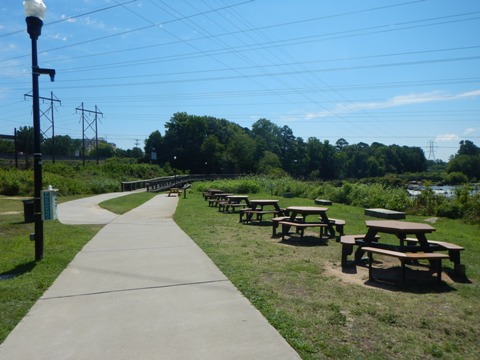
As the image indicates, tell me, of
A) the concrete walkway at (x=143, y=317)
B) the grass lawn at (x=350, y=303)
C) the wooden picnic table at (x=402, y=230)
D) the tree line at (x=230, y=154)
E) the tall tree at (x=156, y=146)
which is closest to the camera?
the concrete walkway at (x=143, y=317)

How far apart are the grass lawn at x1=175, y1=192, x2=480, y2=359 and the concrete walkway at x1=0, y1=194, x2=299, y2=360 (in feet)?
1.08

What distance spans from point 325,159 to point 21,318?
369 feet

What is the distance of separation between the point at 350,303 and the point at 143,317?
2.52 metres

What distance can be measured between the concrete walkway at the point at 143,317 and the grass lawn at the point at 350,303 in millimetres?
329

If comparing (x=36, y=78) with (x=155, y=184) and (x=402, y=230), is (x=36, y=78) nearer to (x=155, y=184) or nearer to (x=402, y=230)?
(x=402, y=230)

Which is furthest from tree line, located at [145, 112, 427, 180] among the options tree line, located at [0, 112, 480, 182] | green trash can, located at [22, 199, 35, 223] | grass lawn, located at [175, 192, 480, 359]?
grass lawn, located at [175, 192, 480, 359]

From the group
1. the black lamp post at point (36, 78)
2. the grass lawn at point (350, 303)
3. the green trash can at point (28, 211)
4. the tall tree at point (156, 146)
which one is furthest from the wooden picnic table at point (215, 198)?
the tall tree at point (156, 146)

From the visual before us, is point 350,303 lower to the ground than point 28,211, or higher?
lower

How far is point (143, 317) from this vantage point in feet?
14.5

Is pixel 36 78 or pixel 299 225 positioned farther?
pixel 299 225

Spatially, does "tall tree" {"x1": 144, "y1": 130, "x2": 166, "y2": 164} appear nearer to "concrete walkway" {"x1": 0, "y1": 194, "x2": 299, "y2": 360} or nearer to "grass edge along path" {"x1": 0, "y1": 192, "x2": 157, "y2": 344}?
"grass edge along path" {"x1": 0, "y1": 192, "x2": 157, "y2": 344}

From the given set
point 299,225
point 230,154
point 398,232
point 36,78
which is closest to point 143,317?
point 398,232

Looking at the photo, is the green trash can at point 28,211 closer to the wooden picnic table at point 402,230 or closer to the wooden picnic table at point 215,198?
the wooden picnic table at point 215,198

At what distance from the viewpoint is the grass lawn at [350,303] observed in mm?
3762
